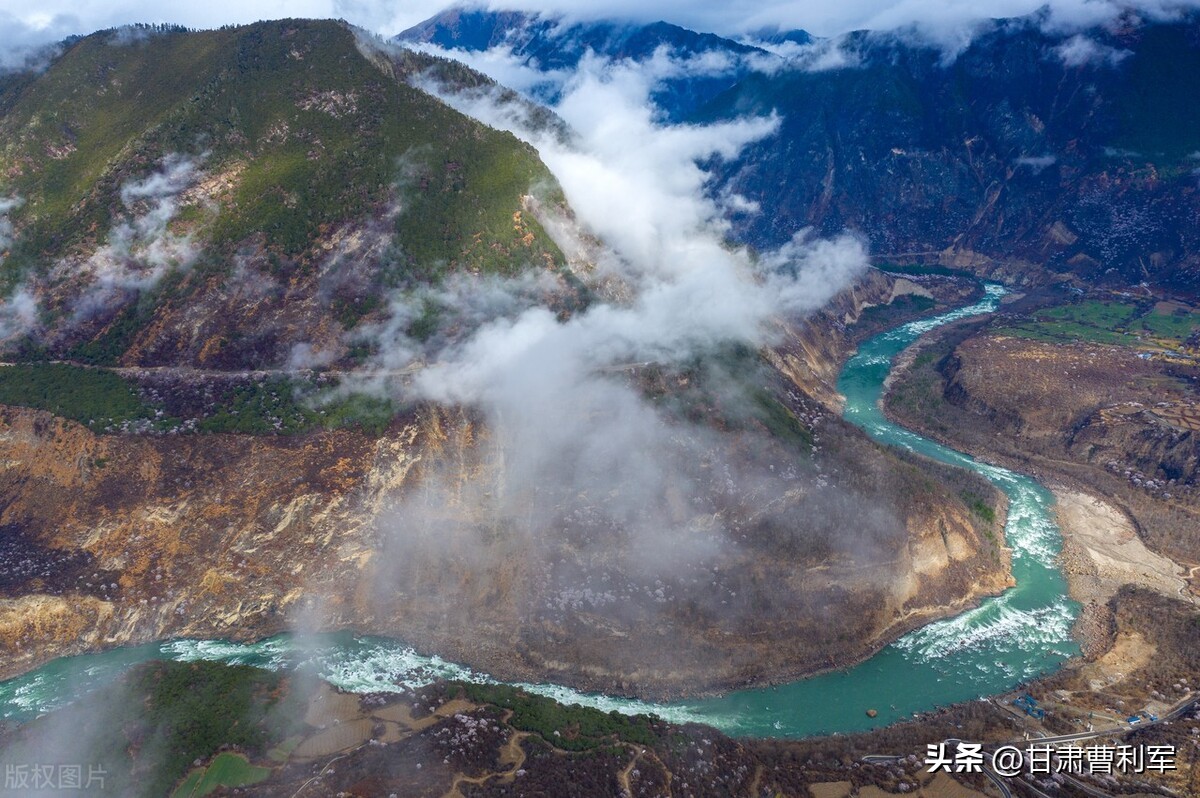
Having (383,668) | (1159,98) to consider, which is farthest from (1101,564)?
(1159,98)

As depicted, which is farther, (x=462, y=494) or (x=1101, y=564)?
(x=1101, y=564)

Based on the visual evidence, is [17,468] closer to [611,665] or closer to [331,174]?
[331,174]

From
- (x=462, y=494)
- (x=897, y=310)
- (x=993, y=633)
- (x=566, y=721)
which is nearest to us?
(x=566, y=721)

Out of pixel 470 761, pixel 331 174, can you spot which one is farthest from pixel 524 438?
pixel 331 174

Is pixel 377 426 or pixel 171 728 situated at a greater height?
pixel 377 426

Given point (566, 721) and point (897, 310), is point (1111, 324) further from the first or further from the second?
point (566, 721)

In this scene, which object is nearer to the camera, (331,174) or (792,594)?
(792,594)

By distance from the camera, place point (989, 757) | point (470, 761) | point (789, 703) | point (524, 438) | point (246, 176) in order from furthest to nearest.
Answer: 1. point (246, 176)
2. point (524, 438)
3. point (789, 703)
4. point (989, 757)
5. point (470, 761)

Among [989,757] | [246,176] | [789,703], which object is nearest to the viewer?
[989,757]
